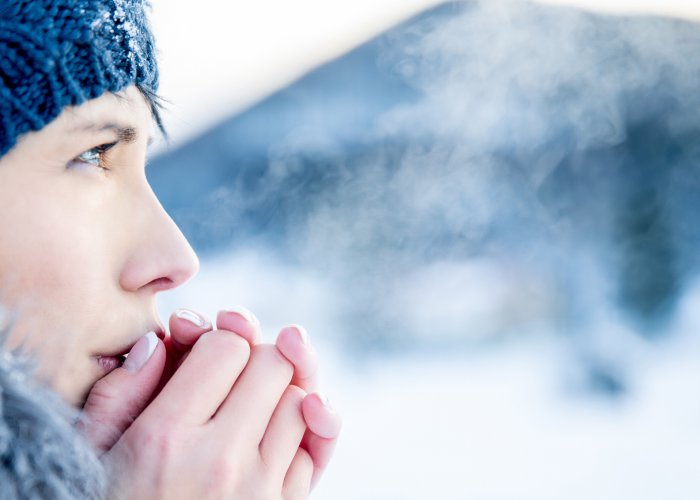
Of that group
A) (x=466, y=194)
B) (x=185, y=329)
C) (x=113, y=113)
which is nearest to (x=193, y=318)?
(x=185, y=329)

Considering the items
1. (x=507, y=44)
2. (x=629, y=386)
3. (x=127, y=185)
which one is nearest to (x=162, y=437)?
(x=127, y=185)

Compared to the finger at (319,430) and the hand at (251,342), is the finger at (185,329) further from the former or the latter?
the finger at (319,430)

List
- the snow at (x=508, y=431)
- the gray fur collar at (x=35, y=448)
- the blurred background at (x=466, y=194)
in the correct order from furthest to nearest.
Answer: the blurred background at (x=466, y=194) < the snow at (x=508, y=431) < the gray fur collar at (x=35, y=448)

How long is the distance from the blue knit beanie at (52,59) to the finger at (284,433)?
37 cm

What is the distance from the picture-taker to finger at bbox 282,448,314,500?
698 millimetres

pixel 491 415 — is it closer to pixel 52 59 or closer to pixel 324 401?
pixel 324 401

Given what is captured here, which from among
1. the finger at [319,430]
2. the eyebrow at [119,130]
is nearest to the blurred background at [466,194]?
the finger at [319,430]

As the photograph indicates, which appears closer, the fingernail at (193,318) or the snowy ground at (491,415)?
the fingernail at (193,318)

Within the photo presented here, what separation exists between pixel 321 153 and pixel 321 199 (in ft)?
0.43

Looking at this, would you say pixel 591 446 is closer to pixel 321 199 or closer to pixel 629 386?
pixel 629 386

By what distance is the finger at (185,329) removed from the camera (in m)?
0.74

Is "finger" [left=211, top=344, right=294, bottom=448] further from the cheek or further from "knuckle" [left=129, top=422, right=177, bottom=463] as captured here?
the cheek

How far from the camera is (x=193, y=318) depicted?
76cm

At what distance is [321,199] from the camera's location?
1866 millimetres
